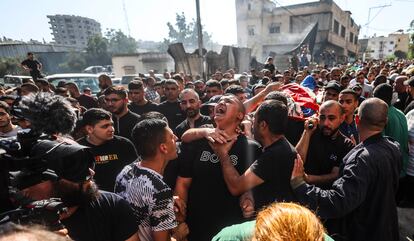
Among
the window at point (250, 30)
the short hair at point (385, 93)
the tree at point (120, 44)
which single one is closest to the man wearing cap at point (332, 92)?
the short hair at point (385, 93)

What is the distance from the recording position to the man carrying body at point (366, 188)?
2.19 metres

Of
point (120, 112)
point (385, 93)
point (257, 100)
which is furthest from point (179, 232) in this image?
point (385, 93)

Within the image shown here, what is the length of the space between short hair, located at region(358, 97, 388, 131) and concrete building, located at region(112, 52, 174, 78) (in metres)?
29.9

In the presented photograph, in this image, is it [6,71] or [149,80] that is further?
[6,71]

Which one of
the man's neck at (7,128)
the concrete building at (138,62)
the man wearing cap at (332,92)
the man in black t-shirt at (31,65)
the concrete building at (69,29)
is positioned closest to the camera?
the man's neck at (7,128)

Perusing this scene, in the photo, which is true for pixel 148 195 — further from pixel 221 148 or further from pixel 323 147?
pixel 323 147

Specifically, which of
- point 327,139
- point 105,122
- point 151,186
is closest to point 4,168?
point 151,186

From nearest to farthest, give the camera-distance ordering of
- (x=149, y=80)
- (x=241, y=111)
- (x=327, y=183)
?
(x=241, y=111), (x=327, y=183), (x=149, y=80)

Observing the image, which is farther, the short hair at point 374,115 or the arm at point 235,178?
the short hair at point 374,115

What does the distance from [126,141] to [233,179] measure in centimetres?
176

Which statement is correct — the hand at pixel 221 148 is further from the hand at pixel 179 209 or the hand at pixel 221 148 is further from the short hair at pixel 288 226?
the short hair at pixel 288 226

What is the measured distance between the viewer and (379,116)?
95.1 inches

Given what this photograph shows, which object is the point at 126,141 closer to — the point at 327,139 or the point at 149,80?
the point at 327,139

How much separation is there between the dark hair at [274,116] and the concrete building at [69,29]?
11964 cm
